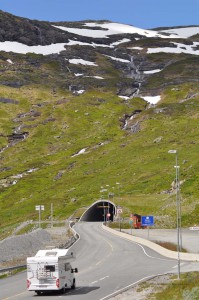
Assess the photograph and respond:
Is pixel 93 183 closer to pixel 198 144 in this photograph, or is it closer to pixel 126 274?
pixel 198 144

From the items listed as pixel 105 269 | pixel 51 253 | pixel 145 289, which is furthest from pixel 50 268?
pixel 105 269

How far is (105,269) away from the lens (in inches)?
2247

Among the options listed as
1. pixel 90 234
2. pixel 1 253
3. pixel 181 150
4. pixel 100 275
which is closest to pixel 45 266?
pixel 100 275

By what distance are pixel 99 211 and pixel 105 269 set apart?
117 meters

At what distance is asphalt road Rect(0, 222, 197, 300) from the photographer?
40.8m

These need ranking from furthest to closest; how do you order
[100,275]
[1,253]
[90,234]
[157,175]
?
[157,175], [90,234], [1,253], [100,275]

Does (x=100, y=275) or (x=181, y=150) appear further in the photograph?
(x=181, y=150)

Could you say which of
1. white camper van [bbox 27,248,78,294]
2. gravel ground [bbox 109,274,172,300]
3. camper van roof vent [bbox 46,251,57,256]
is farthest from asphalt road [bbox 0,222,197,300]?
camper van roof vent [bbox 46,251,57,256]

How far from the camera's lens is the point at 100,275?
2042 inches

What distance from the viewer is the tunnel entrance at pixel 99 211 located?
15112 cm

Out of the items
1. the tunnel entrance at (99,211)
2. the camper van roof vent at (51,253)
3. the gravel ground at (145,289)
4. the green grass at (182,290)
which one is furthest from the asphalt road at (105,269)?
the tunnel entrance at (99,211)

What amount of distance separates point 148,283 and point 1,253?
120 ft

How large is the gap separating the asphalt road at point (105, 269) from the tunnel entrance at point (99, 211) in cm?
5348

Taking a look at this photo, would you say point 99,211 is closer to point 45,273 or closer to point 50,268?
point 45,273
